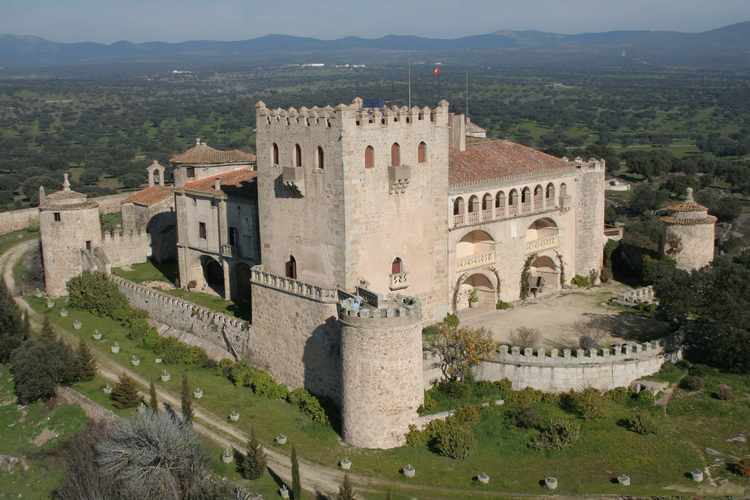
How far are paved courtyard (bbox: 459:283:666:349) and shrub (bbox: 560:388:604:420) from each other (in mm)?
4136

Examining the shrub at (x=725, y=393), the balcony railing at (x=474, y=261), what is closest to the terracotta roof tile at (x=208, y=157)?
the balcony railing at (x=474, y=261)

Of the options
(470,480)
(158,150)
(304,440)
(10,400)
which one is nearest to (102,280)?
(10,400)

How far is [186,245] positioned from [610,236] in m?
24.5

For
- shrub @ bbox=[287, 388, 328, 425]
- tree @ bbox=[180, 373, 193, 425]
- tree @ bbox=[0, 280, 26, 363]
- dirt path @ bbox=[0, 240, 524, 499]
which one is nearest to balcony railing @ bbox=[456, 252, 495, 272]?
shrub @ bbox=[287, 388, 328, 425]

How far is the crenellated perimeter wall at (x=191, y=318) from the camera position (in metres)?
39.8

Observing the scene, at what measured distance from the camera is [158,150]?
122312 millimetres

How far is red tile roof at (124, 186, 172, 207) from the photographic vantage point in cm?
5719

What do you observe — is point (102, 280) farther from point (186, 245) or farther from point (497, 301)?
point (497, 301)

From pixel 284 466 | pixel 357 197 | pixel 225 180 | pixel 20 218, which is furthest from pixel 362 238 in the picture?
pixel 20 218

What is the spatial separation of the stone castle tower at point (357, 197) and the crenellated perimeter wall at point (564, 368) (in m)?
6.12

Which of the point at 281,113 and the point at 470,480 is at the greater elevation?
the point at 281,113

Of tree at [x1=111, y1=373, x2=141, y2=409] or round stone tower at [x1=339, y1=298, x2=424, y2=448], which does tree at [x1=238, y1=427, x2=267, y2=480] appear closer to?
round stone tower at [x1=339, y1=298, x2=424, y2=448]

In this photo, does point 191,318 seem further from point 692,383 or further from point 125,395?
point 692,383

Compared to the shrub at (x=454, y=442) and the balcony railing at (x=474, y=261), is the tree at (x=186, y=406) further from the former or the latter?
the balcony railing at (x=474, y=261)
